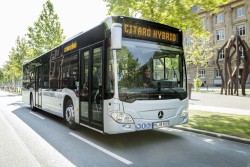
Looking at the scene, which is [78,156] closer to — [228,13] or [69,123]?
[69,123]

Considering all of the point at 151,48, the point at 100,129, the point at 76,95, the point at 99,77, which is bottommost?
the point at 100,129

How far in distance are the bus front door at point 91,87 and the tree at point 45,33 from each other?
87.5ft

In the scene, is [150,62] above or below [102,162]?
above

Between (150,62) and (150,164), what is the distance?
2540 millimetres

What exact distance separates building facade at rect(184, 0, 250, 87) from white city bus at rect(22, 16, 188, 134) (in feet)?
131

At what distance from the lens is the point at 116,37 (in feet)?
18.1

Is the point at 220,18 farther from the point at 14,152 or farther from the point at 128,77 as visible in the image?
the point at 14,152

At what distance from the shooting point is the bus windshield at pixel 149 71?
5785 mm

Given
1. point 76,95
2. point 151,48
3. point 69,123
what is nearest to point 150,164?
point 151,48

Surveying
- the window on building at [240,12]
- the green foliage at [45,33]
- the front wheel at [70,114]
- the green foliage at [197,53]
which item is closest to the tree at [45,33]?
the green foliage at [45,33]

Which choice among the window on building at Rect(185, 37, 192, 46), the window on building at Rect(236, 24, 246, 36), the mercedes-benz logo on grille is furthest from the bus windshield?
the window on building at Rect(185, 37, 192, 46)

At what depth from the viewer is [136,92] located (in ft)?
19.2

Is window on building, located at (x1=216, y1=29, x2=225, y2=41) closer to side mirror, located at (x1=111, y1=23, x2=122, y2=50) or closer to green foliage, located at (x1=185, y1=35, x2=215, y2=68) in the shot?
green foliage, located at (x1=185, y1=35, x2=215, y2=68)

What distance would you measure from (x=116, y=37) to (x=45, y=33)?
29.8m
